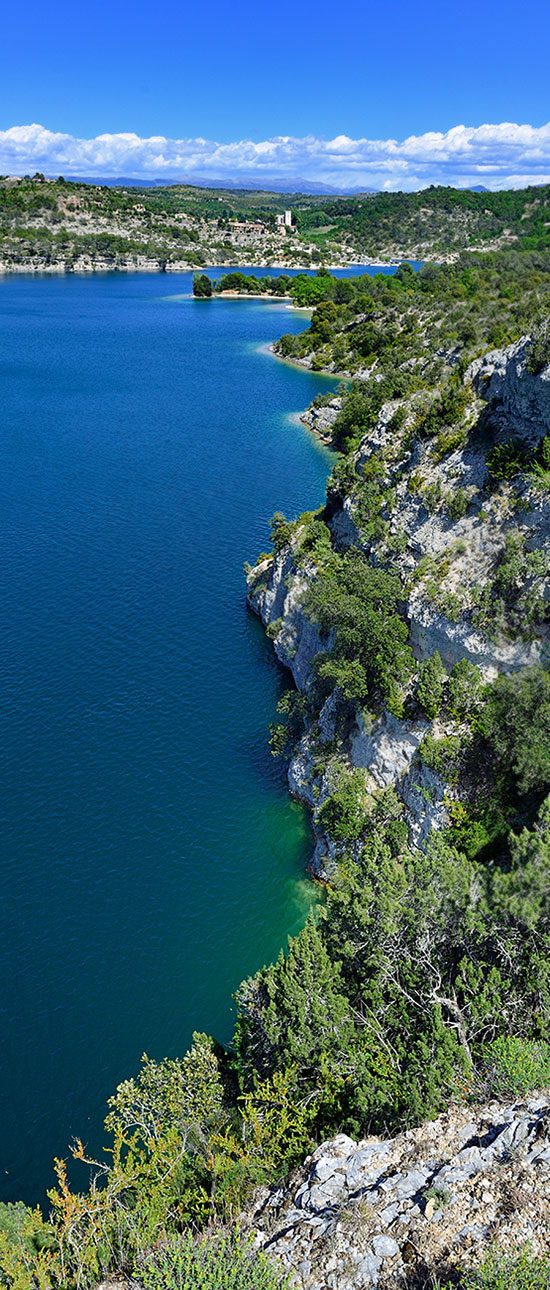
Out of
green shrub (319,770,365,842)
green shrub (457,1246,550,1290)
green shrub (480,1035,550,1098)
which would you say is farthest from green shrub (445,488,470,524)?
green shrub (457,1246,550,1290)

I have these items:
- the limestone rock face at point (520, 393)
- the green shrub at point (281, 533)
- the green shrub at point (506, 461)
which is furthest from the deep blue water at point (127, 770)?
the limestone rock face at point (520, 393)

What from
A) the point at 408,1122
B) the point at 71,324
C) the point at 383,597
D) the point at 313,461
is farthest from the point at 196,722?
the point at 71,324

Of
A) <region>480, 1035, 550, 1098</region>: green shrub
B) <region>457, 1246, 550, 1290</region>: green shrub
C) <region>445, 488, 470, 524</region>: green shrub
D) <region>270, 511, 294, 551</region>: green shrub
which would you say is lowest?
<region>457, 1246, 550, 1290</region>: green shrub

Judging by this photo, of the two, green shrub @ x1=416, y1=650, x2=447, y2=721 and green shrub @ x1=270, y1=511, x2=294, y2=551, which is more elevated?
green shrub @ x1=270, y1=511, x2=294, y2=551

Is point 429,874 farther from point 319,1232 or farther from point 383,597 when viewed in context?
point 383,597

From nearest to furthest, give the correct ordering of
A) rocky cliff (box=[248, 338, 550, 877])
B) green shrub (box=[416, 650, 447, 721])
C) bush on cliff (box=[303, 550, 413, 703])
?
rocky cliff (box=[248, 338, 550, 877]) → green shrub (box=[416, 650, 447, 721]) → bush on cliff (box=[303, 550, 413, 703])

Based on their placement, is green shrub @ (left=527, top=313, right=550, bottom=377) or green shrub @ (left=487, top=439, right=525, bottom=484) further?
green shrub @ (left=487, top=439, right=525, bottom=484)

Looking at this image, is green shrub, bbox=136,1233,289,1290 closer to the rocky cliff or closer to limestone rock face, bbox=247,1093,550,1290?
limestone rock face, bbox=247,1093,550,1290

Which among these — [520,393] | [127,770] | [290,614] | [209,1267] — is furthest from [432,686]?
[209,1267]
